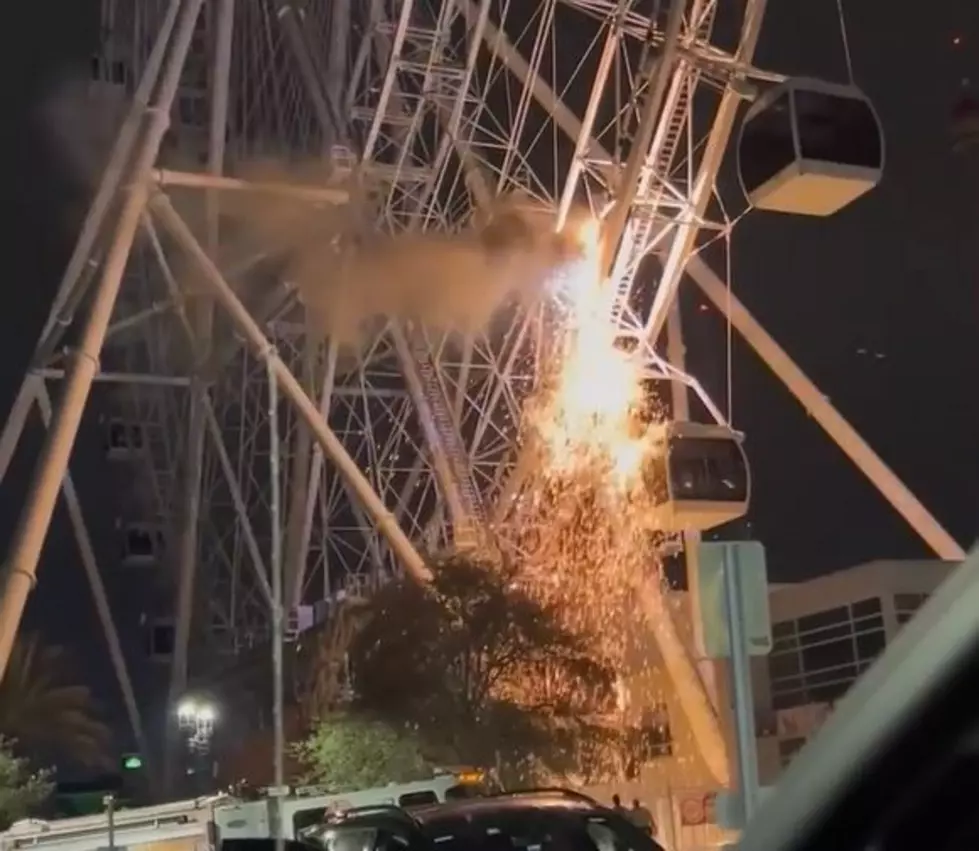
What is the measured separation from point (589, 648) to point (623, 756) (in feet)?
4.75

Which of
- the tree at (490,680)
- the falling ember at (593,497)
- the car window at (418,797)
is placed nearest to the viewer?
the car window at (418,797)

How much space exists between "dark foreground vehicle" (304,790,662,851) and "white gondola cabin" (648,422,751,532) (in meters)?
11.0

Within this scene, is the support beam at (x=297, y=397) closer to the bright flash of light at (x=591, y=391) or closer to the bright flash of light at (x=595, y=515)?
the bright flash of light at (x=595, y=515)

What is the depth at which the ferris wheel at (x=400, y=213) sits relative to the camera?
1959 centimetres

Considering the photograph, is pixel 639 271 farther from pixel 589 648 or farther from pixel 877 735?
pixel 877 735

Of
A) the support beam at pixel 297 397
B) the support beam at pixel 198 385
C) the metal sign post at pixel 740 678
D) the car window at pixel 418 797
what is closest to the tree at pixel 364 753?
the support beam at pixel 297 397

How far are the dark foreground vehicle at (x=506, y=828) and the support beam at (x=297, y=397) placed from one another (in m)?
12.8

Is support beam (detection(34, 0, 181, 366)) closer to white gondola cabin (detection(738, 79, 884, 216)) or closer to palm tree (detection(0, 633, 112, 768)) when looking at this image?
white gondola cabin (detection(738, 79, 884, 216))

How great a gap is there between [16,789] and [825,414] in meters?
14.2

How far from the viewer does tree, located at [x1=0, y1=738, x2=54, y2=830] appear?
25.2 meters

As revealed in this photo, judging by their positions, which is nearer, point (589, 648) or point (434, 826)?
point (434, 826)

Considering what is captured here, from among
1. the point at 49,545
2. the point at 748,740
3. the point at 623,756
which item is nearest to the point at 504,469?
the point at 623,756

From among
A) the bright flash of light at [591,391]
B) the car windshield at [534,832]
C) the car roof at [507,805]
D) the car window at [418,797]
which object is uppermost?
the bright flash of light at [591,391]

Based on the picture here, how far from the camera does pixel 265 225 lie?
25281mm
